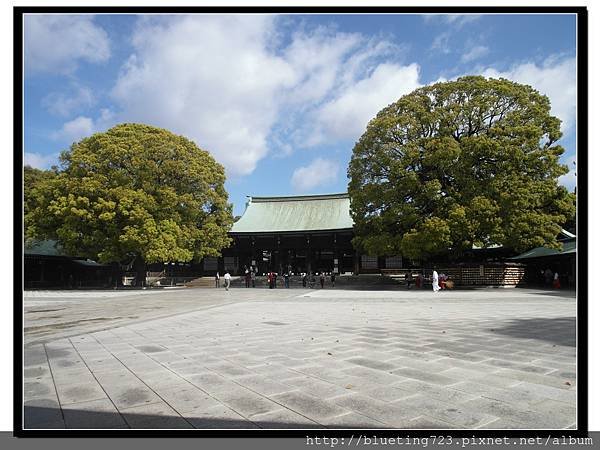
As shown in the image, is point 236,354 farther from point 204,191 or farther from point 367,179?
point 204,191

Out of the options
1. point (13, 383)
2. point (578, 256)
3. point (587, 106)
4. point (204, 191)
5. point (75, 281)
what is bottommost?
point (75, 281)

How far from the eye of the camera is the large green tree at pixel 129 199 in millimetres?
26781

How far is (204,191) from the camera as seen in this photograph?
3147 centimetres

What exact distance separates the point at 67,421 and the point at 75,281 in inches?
1452

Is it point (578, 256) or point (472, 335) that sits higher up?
point (578, 256)

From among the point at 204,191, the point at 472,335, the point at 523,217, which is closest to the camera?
the point at 472,335

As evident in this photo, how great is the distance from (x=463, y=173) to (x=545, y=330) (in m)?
17.3

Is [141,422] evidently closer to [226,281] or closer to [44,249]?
[226,281]

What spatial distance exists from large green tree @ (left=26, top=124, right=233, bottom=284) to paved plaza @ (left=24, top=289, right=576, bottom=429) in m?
18.7

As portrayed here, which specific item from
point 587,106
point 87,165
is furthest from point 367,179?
point 587,106

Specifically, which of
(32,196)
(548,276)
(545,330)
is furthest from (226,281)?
(545,330)

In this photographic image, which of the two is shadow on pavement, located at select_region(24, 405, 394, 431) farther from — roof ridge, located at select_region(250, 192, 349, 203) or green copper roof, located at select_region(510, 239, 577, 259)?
roof ridge, located at select_region(250, 192, 349, 203)

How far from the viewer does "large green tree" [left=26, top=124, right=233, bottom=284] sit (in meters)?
26.8

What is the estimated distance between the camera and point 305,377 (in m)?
4.77
